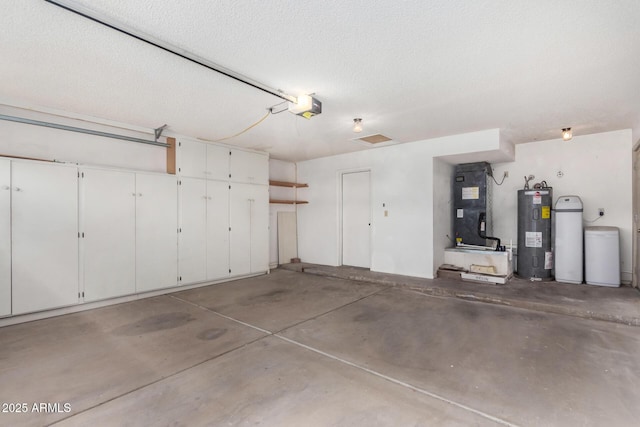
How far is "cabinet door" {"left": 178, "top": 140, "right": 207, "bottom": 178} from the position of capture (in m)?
4.88

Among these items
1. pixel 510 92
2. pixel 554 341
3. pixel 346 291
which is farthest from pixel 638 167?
pixel 346 291

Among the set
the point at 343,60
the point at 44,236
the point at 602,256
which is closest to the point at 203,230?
the point at 44,236

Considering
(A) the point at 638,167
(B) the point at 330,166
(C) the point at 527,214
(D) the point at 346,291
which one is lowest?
(D) the point at 346,291

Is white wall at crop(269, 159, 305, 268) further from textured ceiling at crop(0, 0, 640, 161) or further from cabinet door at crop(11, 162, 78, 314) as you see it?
cabinet door at crop(11, 162, 78, 314)

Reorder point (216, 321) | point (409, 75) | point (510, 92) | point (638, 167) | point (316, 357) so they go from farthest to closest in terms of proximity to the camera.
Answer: point (638, 167)
point (216, 321)
point (510, 92)
point (409, 75)
point (316, 357)

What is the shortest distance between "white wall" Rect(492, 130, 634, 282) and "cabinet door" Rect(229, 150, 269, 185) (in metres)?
4.84

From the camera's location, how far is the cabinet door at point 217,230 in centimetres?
520

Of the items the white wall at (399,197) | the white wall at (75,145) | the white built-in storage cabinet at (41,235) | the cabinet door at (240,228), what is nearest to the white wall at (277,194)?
the white wall at (399,197)

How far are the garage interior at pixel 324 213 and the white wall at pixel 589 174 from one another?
0.11ft

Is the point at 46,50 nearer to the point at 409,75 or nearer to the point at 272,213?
the point at 409,75

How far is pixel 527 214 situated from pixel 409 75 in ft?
12.4

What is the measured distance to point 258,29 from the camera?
6.85ft

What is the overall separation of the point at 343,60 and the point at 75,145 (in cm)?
393

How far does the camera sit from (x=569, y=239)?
4.68m
